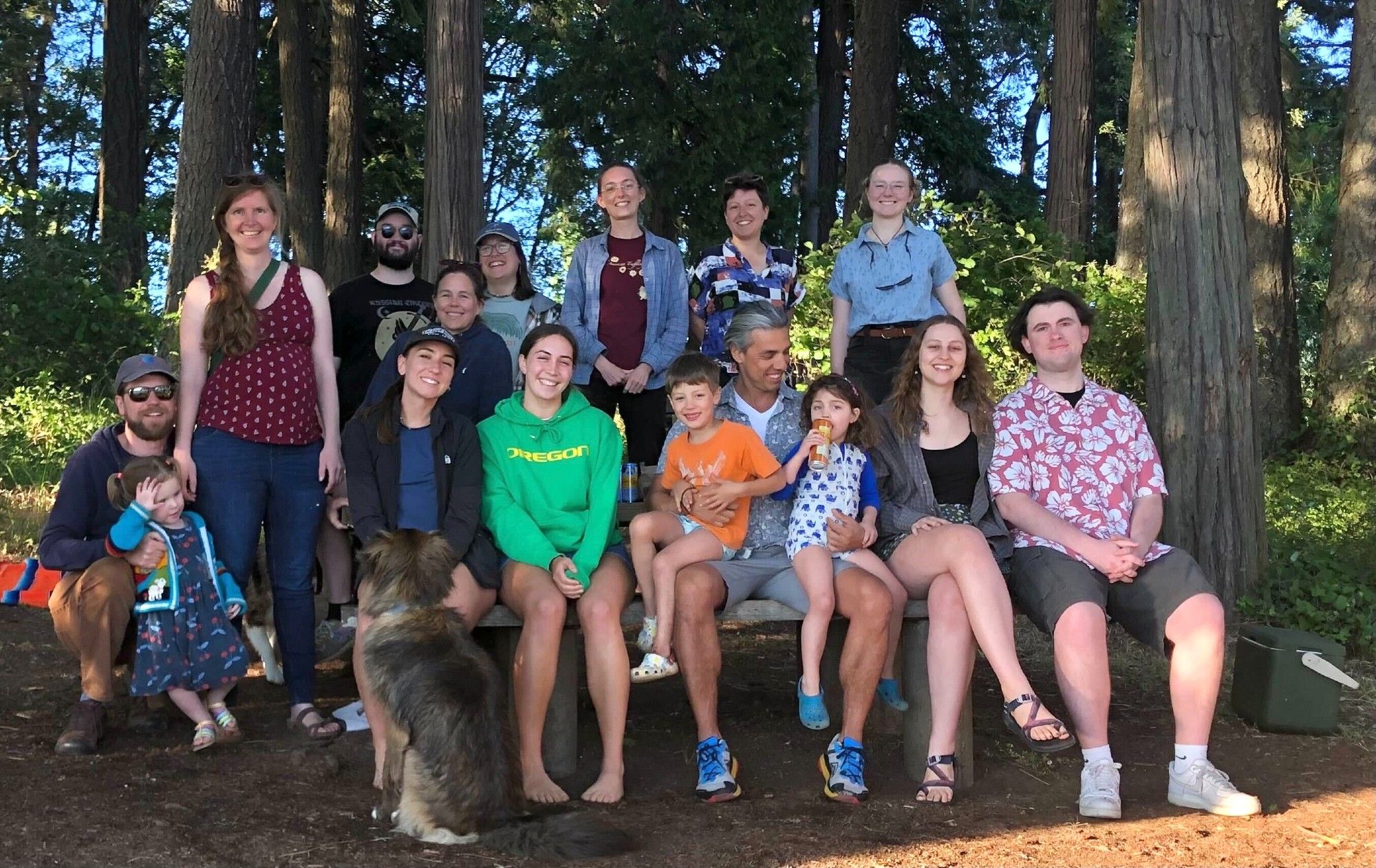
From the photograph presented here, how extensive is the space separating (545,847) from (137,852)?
118 centimetres

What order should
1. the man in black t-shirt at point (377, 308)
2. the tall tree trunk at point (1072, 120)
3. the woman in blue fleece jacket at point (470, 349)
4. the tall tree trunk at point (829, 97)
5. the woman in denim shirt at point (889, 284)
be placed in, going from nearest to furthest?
the woman in blue fleece jacket at point (470, 349) < the man in black t-shirt at point (377, 308) < the woman in denim shirt at point (889, 284) < the tall tree trunk at point (1072, 120) < the tall tree trunk at point (829, 97)

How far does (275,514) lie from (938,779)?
261 cm

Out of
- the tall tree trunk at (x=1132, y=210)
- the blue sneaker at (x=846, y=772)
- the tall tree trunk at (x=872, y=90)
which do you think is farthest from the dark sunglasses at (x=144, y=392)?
the tall tree trunk at (x=872, y=90)

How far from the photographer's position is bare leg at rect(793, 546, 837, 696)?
15.1 ft

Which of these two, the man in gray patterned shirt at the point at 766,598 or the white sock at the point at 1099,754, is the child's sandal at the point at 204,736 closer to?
the man in gray patterned shirt at the point at 766,598

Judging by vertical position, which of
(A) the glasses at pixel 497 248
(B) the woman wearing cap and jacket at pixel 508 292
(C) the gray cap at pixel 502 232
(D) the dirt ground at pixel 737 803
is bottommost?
(D) the dirt ground at pixel 737 803

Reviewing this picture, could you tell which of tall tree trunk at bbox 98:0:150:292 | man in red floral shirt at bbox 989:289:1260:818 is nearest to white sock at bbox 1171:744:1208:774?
man in red floral shirt at bbox 989:289:1260:818

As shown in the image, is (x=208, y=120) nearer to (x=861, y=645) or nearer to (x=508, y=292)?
(x=508, y=292)

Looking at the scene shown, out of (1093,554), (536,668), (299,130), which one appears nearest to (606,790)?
(536,668)

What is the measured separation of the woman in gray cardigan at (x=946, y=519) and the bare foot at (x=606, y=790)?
103 centimetres

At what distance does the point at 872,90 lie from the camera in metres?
17.2

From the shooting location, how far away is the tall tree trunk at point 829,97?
21312 millimetres

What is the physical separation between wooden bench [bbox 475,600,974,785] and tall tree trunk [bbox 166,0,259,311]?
683 cm

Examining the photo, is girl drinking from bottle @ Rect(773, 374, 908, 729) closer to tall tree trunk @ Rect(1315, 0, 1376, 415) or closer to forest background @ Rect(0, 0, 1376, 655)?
forest background @ Rect(0, 0, 1376, 655)
